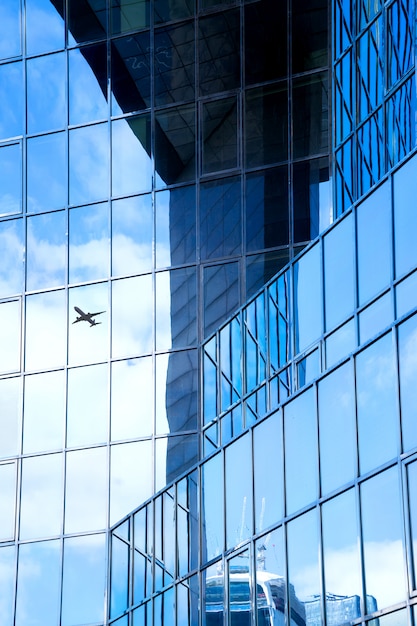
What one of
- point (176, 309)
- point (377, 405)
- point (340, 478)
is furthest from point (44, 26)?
point (377, 405)

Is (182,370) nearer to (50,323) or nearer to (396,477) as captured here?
(50,323)

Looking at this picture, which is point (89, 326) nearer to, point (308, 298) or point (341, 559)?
point (308, 298)

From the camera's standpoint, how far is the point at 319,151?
36.2 meters

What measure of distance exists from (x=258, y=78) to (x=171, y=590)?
15.5 meters

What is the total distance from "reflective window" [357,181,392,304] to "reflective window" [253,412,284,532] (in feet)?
10.7

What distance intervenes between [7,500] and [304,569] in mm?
17959

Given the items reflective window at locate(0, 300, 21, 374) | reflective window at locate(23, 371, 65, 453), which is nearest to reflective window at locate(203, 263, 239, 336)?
reflective window at locate(23, 371, 65, 453)

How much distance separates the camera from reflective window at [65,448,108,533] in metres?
36.3

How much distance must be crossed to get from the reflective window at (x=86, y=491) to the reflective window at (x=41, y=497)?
0.29 m

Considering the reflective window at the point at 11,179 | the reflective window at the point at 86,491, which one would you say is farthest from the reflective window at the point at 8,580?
the reflective window at the point at 11,179

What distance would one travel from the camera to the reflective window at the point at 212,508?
26203 millimetres

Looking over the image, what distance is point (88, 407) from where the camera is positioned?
1484 inches

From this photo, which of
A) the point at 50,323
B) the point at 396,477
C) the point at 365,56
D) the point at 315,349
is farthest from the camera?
the point at 50,323

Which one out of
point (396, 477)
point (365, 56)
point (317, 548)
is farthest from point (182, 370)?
point (396, 477)
